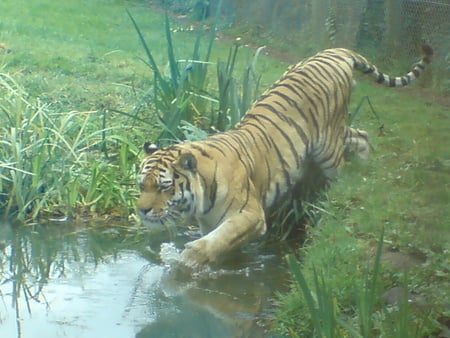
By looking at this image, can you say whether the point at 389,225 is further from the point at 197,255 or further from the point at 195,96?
the point at 195,96

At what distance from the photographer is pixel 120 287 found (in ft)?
19.6

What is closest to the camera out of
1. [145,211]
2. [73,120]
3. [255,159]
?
[145,211]

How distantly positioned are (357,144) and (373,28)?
2386 mm

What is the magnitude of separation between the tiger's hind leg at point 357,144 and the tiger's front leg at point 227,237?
1450 millimetres

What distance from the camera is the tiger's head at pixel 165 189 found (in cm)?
610

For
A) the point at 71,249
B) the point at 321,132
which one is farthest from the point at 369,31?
the point at 71,249

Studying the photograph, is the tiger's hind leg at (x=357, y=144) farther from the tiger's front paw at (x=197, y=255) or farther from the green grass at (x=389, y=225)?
the tiger's front paw at (x=197, y=255)

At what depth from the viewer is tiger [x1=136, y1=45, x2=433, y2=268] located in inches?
242

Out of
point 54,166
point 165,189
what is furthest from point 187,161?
point 54,166

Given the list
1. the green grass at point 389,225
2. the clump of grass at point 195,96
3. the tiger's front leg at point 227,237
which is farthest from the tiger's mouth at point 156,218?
the clump of grass at point 195,96

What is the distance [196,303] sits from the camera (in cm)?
572

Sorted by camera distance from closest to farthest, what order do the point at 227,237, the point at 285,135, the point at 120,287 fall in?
the point at 120,287 < the point at 227,237 < the point at 285,135

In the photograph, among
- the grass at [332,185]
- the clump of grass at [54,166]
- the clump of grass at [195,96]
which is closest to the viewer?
the grass at [332,185]

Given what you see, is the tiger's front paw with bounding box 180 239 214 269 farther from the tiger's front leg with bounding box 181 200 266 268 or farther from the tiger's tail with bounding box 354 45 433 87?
the tiger's tail with bounding box 354 45 433 87
